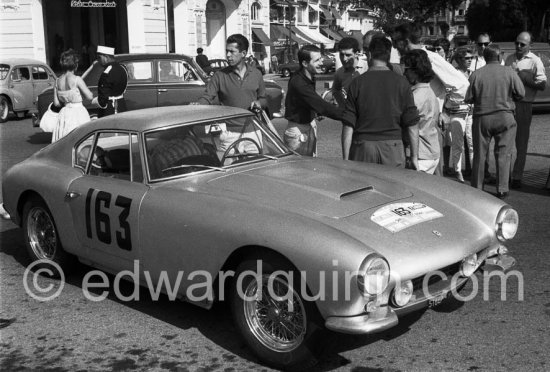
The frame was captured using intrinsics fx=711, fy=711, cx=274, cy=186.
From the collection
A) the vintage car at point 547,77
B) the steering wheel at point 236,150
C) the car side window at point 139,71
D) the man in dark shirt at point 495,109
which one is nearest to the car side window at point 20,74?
Result: the car side window at point 139,71

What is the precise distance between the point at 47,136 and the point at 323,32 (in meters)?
62.1

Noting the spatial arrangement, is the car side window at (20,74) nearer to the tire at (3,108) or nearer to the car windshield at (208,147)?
the tire at (3,108)

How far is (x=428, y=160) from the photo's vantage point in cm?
Result: 693

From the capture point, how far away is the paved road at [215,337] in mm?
3980

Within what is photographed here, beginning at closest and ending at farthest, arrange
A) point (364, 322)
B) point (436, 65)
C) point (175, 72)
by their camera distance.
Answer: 1. point (364, 322)
2. point (436, 65)
3. point (175, 72)

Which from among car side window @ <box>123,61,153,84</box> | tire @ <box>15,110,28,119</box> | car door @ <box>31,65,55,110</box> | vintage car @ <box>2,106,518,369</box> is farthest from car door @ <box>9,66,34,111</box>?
vintage car @ <box>2,106,518,369</box>

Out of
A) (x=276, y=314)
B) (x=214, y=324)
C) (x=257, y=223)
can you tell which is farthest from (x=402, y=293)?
(x=214, y=324)

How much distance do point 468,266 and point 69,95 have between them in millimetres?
5497

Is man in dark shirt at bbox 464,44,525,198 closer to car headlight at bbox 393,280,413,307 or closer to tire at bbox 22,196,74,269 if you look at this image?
car headlight at bbox 393,280,413,307

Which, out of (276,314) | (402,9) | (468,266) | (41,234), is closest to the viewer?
(276,314)

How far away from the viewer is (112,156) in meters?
5.15

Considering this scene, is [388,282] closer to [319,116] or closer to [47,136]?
[319,116]

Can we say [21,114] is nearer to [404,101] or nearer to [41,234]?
[41,234]

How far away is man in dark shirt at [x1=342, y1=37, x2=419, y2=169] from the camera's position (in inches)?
230
